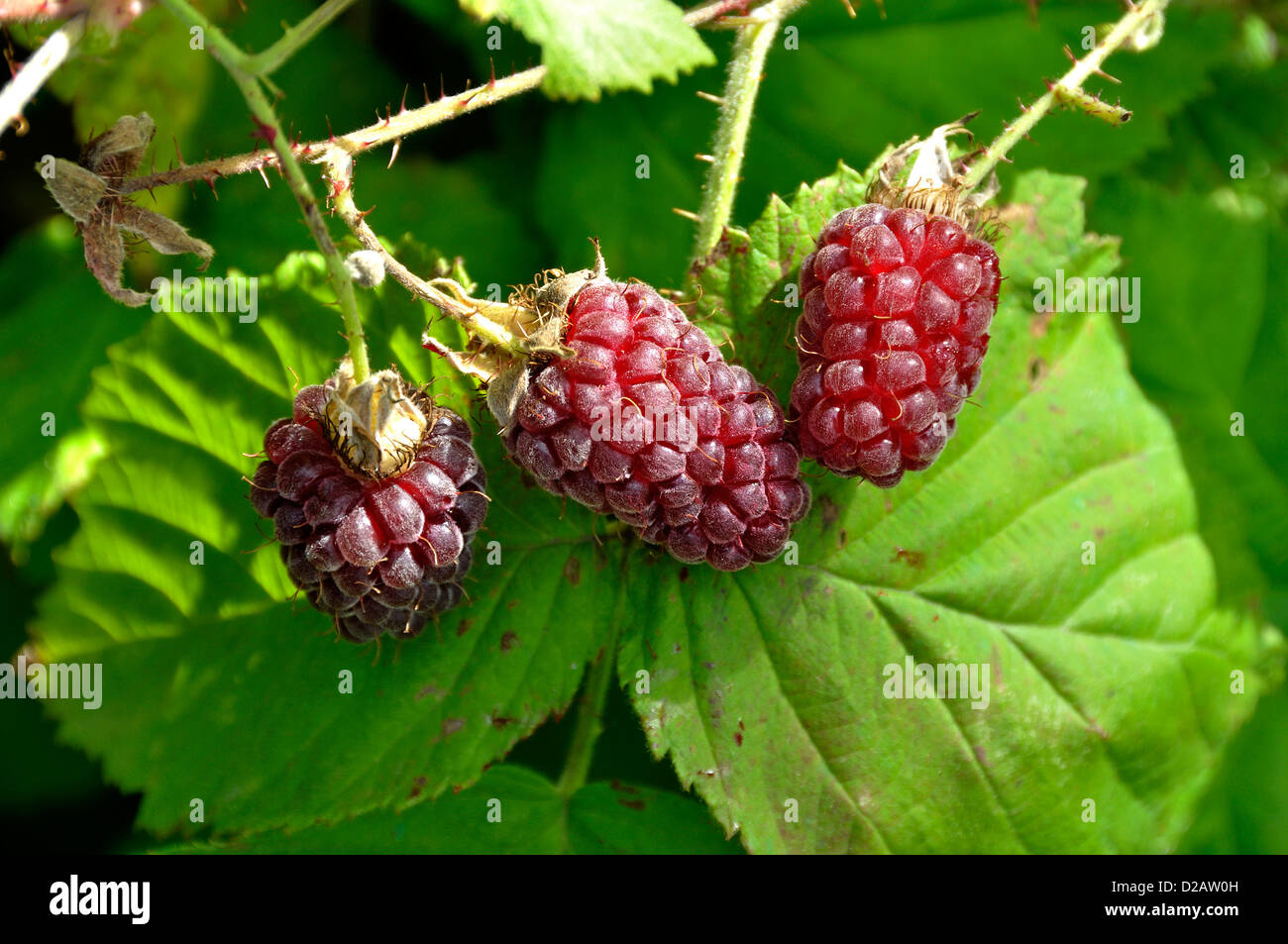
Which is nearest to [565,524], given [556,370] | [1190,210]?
[556,370]

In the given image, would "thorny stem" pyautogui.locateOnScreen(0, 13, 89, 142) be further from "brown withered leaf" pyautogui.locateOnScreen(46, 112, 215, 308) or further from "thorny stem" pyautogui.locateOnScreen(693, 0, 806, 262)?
"thorny stem" pyautogui.locateOnScreen(693, 0, 806, 262)

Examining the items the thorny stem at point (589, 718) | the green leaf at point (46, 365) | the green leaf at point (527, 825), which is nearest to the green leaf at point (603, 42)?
the thorny stem at point (589, 718)

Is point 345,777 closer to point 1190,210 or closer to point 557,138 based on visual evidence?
point 557,138

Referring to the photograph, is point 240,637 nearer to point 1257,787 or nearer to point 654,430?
point 654,430

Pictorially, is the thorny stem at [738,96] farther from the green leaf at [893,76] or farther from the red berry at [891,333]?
the green leaf at [893,76]

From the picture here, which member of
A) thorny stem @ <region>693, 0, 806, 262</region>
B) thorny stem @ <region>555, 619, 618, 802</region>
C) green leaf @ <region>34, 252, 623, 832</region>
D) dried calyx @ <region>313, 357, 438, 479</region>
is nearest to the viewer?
dried calyx @ <region>313, 357, 438, 479</region>

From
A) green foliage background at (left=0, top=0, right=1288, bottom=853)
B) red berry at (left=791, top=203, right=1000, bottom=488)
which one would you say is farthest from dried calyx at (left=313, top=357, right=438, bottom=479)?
red berry at (left=791, top=203, right=1000, bottom=488)

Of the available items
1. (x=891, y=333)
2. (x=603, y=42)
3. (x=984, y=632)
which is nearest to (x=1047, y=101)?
(x=891, y=333)
